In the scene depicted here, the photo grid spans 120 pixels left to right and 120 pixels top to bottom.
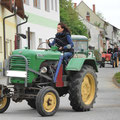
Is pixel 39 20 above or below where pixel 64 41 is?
above

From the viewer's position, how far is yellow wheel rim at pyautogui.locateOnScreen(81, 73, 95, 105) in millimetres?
12758

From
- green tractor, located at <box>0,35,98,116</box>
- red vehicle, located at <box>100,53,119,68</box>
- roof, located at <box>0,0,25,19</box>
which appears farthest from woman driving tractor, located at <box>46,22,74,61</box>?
red vehicle, located at <box>100,53,119,68</box>

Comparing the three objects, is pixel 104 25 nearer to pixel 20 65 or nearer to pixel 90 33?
pixel 90 33

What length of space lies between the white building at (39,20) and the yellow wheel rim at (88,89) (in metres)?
26.1

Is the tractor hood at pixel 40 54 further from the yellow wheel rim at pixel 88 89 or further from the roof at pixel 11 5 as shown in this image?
the roof at pixel 11 5

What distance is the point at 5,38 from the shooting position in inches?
1366

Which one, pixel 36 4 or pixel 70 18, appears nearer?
pixel 36 4

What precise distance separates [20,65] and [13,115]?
1077 mm

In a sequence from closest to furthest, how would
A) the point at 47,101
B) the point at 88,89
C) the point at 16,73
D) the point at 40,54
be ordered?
the point at 47,101 → the point at 16,73 → the point at 40,54 → the point at 88,89

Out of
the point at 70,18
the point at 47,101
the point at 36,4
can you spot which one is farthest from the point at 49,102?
the point at 70,18

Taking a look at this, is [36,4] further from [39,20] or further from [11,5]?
[11,5]

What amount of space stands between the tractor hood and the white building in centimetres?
2684

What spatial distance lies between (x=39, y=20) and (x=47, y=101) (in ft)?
106

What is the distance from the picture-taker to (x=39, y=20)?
43.5 meters
